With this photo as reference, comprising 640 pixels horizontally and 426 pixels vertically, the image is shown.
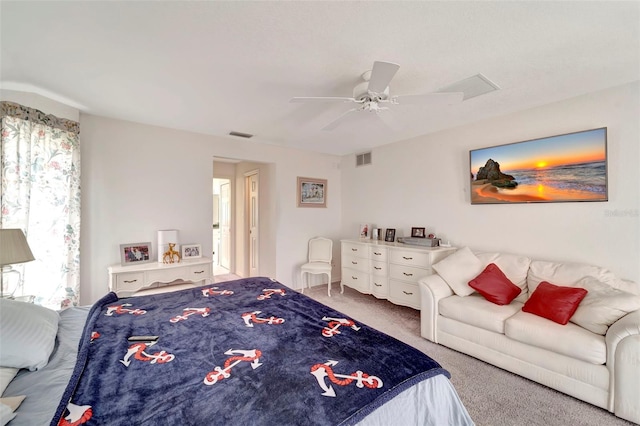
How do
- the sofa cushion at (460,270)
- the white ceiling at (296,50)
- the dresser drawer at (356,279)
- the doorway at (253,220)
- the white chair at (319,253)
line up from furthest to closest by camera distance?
the doorway at (253,220), the white chair at (319,253), the dresser drawer at (356,279), the sofa cushion at (460,270), the white ceiling at (296,50)

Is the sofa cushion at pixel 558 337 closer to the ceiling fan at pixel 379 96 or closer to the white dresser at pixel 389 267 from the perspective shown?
the white dresser at pixel 389 267

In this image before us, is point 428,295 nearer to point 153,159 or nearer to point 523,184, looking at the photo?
point 523,184

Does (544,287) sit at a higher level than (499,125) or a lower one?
lower

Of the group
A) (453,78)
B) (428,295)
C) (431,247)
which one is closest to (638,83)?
(453,78)

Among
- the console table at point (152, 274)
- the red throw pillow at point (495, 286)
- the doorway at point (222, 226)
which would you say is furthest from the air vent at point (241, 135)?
the red throw pillow at point (495, 286)

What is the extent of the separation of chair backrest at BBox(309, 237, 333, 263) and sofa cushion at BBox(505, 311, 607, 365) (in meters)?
2.91

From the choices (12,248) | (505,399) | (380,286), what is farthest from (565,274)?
(12,248)

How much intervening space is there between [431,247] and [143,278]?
11.7ft

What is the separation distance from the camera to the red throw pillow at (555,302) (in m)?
2.16

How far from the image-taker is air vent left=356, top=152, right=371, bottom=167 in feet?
16.0

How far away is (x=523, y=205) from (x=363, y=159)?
2618 millimetres

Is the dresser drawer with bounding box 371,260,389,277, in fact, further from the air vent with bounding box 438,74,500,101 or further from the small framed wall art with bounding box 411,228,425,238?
the air vent with bounding box 438,74,500,101

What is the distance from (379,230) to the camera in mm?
4578

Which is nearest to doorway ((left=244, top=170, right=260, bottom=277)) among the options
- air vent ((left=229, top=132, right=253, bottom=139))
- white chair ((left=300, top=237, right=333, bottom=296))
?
white chair ((left=300, top=237, right=333, bottom=296))
